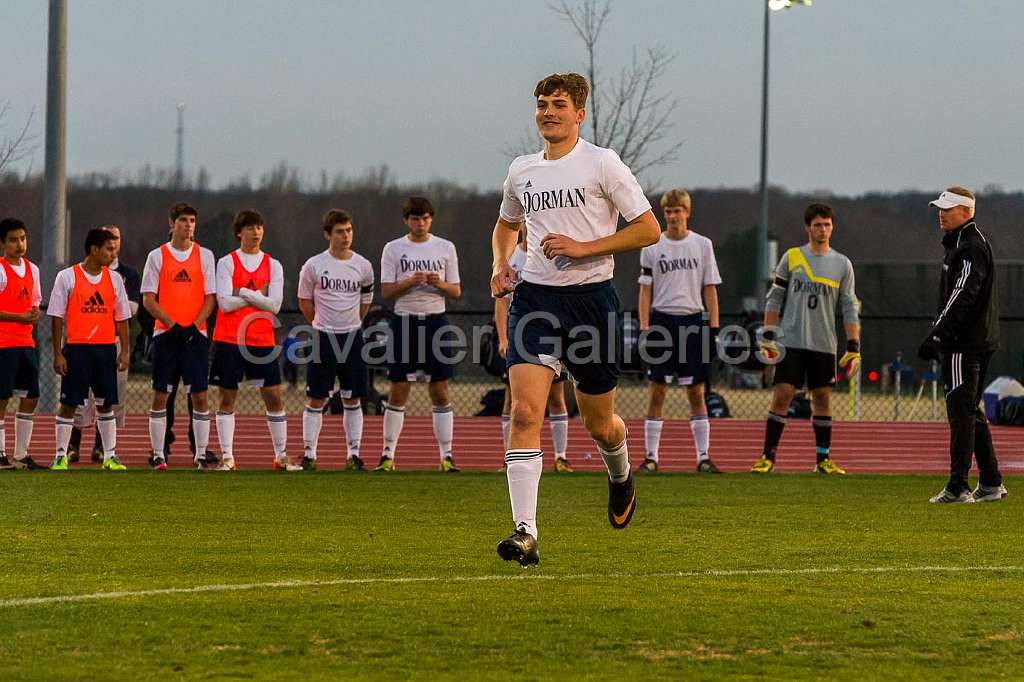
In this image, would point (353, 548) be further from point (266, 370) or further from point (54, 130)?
point (54, 130)

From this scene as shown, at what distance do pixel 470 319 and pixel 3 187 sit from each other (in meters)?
7.29

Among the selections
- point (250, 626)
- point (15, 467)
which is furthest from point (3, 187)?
point (250, 626)

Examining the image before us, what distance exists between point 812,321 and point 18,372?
6.44 metres

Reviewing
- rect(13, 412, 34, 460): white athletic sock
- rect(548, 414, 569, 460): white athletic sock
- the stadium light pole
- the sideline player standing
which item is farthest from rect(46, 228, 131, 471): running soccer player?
the stadium light pole

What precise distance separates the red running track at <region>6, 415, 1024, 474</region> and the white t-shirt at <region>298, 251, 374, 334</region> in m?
1.60

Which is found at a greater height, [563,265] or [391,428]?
[563,265]

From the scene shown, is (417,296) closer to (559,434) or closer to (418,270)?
(418,270)

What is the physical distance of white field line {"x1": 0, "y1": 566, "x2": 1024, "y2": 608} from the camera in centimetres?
561

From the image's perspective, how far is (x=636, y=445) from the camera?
53.5 feet

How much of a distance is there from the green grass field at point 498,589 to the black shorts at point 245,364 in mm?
2457

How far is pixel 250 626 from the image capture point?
197 inches

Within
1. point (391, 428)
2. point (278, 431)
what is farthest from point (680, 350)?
point (278, 431)

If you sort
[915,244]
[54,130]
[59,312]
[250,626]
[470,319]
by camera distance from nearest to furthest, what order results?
[250,626] → [59,312] → [54,130] → [470,319] → [915,244]

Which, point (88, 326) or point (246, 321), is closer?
point (88, 326)
